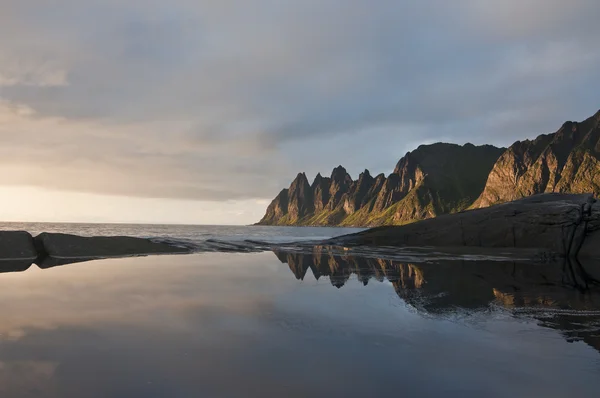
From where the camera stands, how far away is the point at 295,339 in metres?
6.24

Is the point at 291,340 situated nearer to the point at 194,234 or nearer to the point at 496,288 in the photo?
the point at 496,288

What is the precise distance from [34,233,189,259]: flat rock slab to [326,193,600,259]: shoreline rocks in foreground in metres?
19.5

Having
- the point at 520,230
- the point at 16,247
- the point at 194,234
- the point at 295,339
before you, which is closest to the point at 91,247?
the point at 16,247

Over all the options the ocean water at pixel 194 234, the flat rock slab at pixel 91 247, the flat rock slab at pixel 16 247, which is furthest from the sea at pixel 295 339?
the ocean water at pixel 194 234

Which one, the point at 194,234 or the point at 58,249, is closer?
the point at 58,249

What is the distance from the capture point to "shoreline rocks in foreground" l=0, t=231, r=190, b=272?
63.7 feet

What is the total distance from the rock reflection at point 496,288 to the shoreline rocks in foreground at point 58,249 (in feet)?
42.5

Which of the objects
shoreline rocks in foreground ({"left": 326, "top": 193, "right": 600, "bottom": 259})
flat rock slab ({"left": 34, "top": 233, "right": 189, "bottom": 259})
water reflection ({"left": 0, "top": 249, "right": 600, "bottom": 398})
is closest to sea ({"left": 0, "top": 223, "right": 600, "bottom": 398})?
water reflection ({"left": 0, "top": 249, "right": 600, "bottom": 398})

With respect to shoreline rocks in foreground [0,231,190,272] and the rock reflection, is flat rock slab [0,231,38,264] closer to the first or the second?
shoreline rocks in foreground [0,231,190,272]

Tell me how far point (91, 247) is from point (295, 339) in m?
21.1

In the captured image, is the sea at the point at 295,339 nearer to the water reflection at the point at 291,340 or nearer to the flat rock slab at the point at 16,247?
the water reflection at the point at 291,340

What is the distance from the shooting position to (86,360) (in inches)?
200

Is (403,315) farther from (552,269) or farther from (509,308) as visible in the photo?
(552,269)

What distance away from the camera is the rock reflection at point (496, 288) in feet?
26.6
